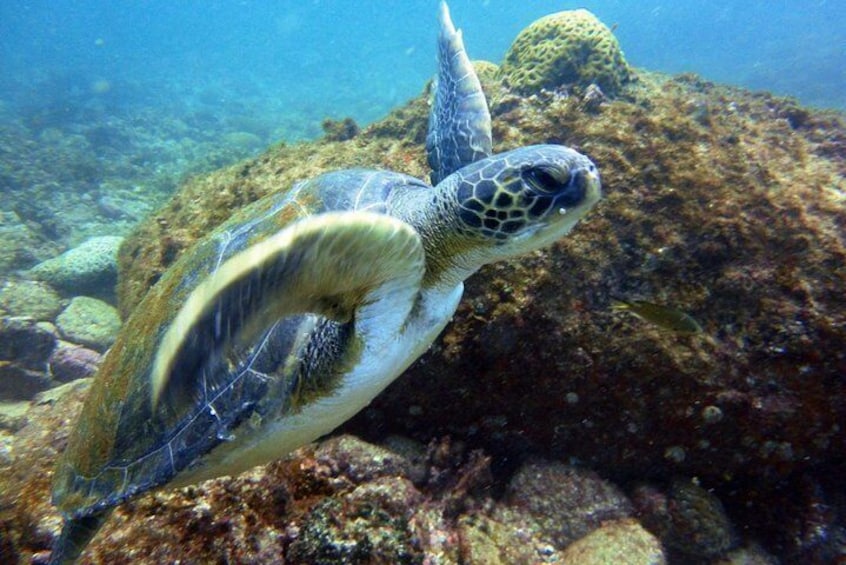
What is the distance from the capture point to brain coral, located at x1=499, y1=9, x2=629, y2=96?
520cm

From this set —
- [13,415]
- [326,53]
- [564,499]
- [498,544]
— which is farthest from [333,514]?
[326,53]

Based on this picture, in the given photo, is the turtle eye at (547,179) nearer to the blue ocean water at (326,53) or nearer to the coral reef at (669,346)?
the coral reef at (669,346)

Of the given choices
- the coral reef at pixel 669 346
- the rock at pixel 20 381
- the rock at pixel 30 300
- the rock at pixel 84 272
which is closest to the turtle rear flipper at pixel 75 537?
the coral reef at pixel 669 346

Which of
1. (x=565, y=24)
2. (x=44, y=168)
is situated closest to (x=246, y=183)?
(x=565, y=24)

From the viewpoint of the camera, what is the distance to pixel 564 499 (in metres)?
2.53

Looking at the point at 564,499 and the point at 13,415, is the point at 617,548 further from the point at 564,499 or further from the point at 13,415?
the point at 13,415

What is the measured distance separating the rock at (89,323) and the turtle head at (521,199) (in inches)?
222

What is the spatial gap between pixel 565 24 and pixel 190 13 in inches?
5076

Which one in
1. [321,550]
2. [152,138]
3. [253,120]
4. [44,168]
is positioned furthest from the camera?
[253,120]

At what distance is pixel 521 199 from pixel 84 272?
739 centimetres

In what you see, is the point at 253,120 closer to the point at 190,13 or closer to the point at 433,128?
the point at 433,128

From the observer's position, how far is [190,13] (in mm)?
104438

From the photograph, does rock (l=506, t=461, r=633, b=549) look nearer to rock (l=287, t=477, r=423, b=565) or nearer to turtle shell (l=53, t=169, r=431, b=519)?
rock (l=287, t=477, r=423, b=565)

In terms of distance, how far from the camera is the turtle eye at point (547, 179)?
181 cm
